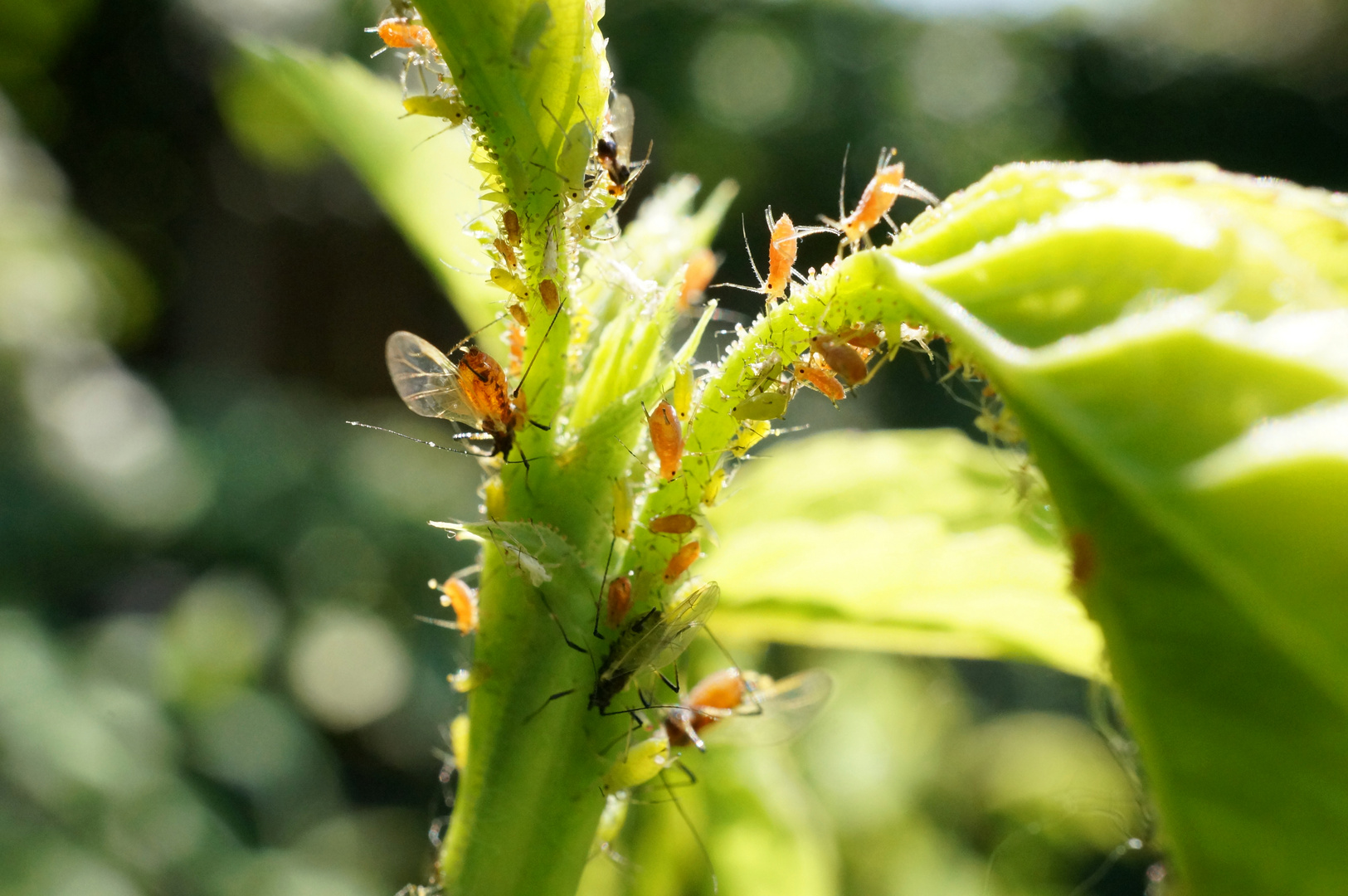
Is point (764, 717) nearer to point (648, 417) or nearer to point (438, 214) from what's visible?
point (648, 417)

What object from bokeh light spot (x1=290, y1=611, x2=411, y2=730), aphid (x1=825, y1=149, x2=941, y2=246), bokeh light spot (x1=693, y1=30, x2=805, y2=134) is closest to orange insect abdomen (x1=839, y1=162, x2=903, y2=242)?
aphid (x1=825, y1=149, x2=941, y2=246)

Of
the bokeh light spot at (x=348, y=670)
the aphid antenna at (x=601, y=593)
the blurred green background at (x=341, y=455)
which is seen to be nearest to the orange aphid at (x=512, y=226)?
the aphid antenna at (x=601, y=593)

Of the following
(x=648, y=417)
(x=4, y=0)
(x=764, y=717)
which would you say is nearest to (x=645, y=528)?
(x=648, y=417)

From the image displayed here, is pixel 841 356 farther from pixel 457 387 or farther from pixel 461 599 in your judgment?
pixel 461 599

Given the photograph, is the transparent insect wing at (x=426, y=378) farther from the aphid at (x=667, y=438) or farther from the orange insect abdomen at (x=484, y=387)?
the aphid at (x=667, y=438)

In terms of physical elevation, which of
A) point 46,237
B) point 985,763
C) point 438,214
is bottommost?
point 985,763

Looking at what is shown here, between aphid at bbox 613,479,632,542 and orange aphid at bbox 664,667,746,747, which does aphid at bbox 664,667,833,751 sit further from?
aphid at bbox 613,479,632,542
